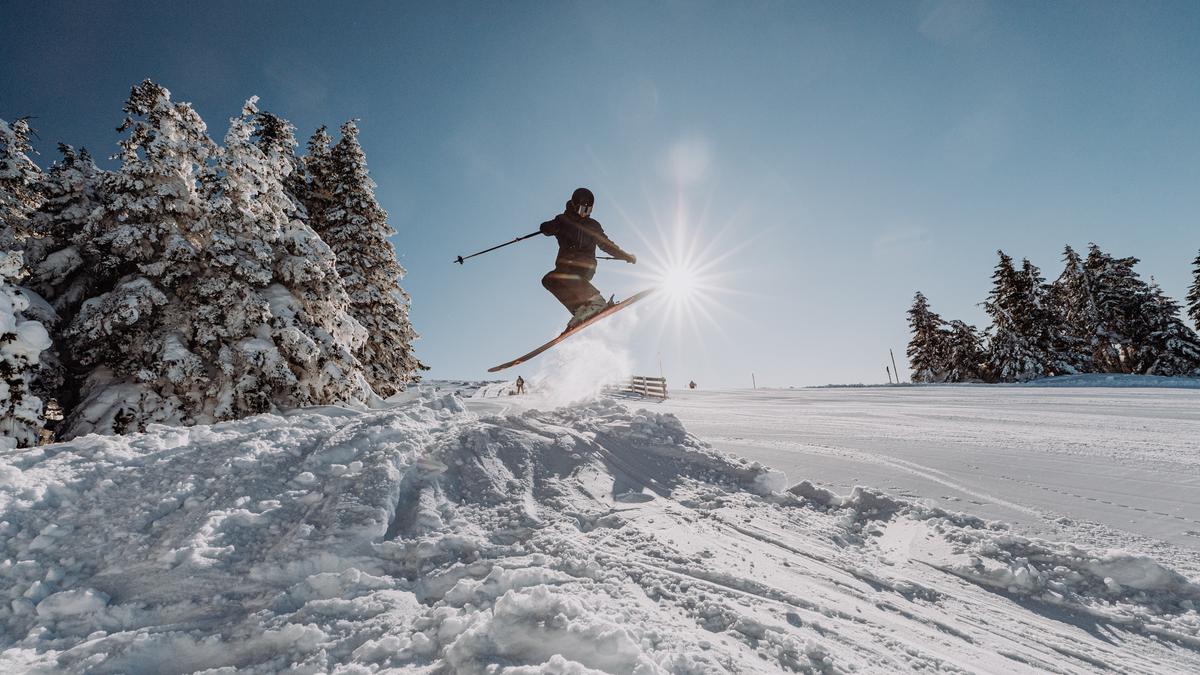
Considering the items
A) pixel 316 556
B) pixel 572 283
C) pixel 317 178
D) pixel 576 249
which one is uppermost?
pixel 317 178

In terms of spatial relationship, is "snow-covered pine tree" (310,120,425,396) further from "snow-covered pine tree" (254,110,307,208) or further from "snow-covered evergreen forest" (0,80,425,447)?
"snow-covered evergreen forest" (0,80,425,447)

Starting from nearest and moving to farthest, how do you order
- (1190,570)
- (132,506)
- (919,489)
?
(1190,570) → (132,506) → (919,489)

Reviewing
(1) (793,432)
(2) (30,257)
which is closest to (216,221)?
(2) (30,257)

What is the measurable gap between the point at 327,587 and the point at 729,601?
226cm

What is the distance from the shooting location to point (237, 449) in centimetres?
432

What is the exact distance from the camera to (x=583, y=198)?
26.3 ft

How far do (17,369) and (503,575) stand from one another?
846 cm

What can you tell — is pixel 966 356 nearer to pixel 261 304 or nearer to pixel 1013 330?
pixel 1013 330

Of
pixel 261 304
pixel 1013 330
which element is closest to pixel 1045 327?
pixel 1013 330

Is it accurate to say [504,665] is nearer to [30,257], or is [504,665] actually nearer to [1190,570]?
[1190,570]

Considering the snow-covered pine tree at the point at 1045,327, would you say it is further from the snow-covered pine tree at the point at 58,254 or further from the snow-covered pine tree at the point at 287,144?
the snow-covered pine tree at the point at 58,254

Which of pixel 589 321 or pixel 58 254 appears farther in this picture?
pixel 58 254

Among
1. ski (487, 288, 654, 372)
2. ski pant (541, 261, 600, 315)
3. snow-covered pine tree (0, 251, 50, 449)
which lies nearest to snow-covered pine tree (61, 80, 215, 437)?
snow-covered pine tree (0, 251, 50, 449)

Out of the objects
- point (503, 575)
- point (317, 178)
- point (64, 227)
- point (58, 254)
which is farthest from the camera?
point (317, 178)
